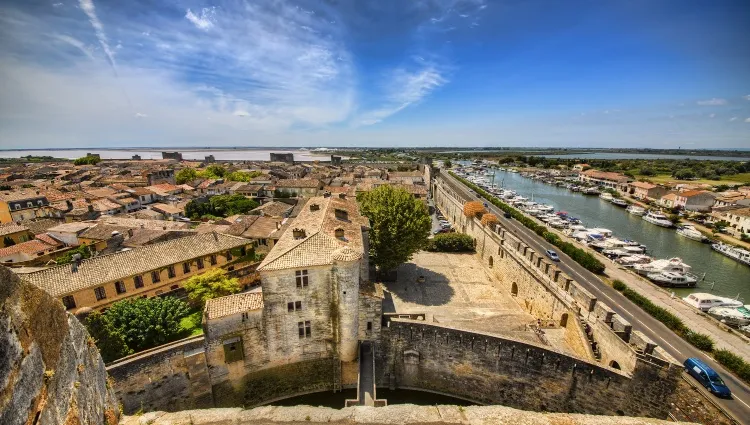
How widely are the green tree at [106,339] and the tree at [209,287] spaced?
231 inches

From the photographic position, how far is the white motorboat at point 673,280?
34125mm

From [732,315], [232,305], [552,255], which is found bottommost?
[732,315]

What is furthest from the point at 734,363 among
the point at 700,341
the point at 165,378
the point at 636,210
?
the point at 636,210

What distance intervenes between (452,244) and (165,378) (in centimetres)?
3280

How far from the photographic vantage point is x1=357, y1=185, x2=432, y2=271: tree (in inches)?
1180

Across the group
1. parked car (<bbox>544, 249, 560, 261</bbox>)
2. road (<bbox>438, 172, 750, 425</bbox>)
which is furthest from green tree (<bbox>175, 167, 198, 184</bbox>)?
road (<bbox>438, 172, 750, 425</bbox>)

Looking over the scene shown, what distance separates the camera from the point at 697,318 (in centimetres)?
2619

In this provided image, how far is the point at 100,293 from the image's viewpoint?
2386 cm

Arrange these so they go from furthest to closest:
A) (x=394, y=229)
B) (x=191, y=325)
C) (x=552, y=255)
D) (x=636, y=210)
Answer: (x=636, y=210) → (x=552, y=255) → (x=394, y=229) → (x=191, y=325)

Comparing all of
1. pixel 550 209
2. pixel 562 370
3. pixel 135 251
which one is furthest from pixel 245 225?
pixel 550 209

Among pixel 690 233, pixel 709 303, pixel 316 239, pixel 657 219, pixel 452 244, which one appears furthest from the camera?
pixel 657 219

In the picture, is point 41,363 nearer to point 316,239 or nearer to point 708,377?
point 316,239

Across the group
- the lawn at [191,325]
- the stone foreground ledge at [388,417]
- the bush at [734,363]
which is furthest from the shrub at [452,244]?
the stone foreground ledge at [388,417]

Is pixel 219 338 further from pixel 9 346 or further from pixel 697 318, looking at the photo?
pixel 697 318
